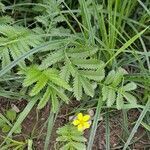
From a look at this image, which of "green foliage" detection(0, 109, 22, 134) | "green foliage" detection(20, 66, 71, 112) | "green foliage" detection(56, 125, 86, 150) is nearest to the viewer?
"green foliage" detection(20, 66, 71, 112)

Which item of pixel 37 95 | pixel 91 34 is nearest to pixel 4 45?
pixel 37 95

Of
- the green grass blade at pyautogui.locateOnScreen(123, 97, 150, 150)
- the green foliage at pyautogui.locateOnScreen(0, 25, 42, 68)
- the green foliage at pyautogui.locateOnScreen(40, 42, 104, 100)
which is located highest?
the green foliage at pyautogui.locateOnScreen(0, 25, 42, 68)

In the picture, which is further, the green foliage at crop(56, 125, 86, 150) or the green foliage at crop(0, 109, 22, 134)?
the green foliage at crop(0, 109, 22, 134)

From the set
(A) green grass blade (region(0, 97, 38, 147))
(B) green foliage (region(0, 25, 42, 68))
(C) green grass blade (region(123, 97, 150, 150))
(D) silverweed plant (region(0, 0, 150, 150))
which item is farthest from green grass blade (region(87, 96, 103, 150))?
(B) green foliage (region(0, 25, 42, 68))

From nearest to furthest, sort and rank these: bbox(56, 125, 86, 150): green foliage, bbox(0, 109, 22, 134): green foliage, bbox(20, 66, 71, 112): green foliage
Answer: bbox(20, 66, 71, 112): green foliage
bbox(56, 125, 86, 150): green foliage
bbox(0, 109, 22, 134): green foliage

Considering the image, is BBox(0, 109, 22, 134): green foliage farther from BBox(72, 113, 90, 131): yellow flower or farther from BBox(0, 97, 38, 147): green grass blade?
BBox(72, 113, 90, 131): yellow flower

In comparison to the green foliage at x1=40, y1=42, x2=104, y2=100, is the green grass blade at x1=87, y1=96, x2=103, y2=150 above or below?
below

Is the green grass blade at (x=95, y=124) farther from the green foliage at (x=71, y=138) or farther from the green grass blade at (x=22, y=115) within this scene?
the green grass blade at (x=22, y=115)

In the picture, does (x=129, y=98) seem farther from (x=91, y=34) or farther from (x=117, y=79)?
(x=91, y=34)
